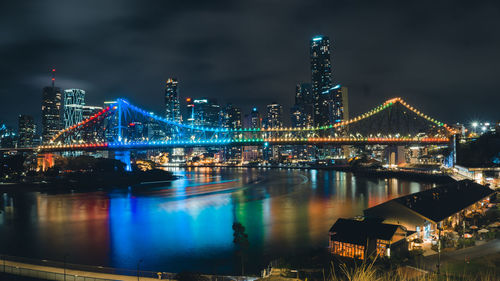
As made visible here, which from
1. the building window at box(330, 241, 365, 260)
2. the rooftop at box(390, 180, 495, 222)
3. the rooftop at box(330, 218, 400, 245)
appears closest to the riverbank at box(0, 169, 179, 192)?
the rooftop at box(330, 218, 400, 245)

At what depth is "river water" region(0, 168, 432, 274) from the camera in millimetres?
17078

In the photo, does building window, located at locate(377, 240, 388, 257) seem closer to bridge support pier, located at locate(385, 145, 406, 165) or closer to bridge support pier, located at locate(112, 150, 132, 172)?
bridge support pier, located at locate(112, 150, 132, 172)

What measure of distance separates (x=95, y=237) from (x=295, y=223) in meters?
12.4

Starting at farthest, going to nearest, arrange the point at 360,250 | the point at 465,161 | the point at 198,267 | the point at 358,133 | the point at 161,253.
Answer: the point at 358,133, the point at 465,161, the point at 161,253, the point at 198,267, the point at 360,250

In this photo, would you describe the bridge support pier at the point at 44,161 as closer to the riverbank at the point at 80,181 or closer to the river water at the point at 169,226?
the riverbank at the point at 80,181

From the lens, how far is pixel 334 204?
31.9 meters

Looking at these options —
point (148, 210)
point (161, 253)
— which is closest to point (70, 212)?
point (148, 210)

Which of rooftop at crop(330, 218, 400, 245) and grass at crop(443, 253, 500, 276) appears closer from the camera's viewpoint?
grass at crop(443, 253, 500, 276)

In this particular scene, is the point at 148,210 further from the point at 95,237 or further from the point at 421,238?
the point at 421,238

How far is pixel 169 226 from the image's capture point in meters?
25.1

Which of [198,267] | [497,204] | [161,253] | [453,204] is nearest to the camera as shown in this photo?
[198,267]

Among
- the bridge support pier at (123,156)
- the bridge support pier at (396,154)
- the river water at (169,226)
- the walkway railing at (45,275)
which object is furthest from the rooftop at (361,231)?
the bridge support pier at (396,154)

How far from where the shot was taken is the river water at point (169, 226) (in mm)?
17078

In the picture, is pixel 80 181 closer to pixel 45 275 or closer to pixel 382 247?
pixel 45 275
